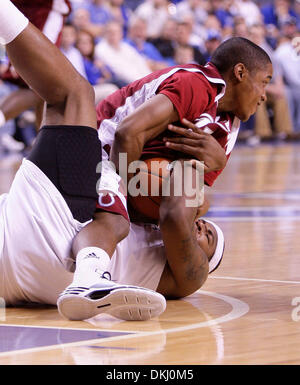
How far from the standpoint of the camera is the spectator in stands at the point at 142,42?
12.3m

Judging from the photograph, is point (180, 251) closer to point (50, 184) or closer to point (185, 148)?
point (185, 148)

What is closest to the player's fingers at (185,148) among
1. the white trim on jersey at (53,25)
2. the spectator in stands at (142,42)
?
the white trim on jersey at (53,25)

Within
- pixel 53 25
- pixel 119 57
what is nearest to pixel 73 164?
pixel 53 25

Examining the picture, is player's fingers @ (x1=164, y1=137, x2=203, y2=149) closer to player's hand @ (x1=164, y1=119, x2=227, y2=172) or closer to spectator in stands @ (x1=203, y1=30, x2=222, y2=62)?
player's hand @ (x1=164, y1=119, x2=227, y2=172)

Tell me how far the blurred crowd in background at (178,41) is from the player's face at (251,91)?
22.7ft

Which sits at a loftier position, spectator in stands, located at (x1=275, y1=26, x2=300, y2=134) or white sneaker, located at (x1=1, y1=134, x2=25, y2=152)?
spectator in stands, located at (x1=275, y1=26, x2=300, y2=134)

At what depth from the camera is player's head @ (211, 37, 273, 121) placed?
3369 millimetres

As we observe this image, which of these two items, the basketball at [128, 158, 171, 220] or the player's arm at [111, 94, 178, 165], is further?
the basketball at [128, 158, 171, 220]

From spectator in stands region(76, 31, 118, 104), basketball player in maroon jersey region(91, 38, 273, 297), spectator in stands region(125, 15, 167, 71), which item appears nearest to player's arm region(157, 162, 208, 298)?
basketball player in maroon jersey region(91, 38, 273, 297)

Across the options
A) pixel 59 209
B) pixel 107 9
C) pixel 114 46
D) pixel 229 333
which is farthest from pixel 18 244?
pixel 107 9

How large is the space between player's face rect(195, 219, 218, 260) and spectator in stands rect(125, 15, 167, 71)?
29.0 feet

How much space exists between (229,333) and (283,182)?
5013 millimetres

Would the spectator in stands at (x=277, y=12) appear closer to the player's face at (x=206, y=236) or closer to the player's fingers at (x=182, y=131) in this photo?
the player's face at (x=206, y=236)

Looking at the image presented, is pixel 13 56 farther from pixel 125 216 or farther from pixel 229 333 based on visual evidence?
pixel 229 333
